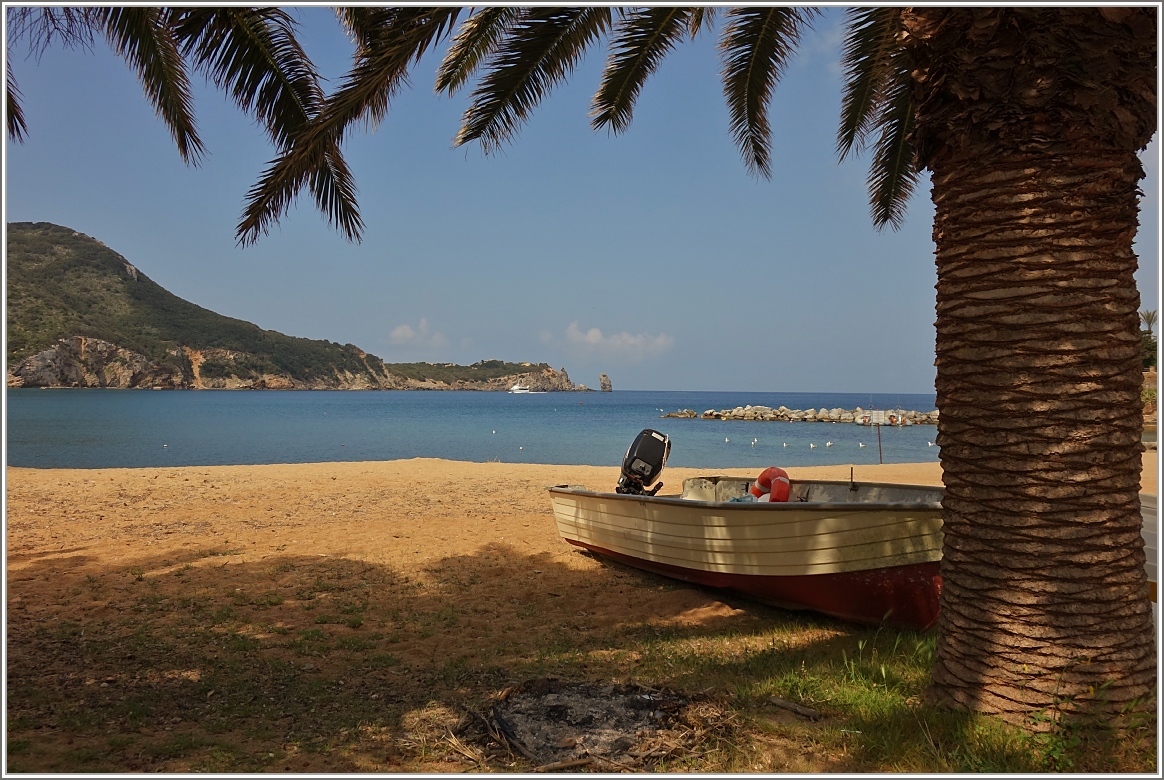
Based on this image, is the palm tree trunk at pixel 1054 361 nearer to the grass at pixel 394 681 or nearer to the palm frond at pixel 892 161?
the grass at pixel 394 681

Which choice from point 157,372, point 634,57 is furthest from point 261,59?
point 157,372

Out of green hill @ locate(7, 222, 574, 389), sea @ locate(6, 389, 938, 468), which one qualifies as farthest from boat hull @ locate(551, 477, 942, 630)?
green hill @ locate(7, 222, 574, 389)

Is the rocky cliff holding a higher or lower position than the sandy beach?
higher

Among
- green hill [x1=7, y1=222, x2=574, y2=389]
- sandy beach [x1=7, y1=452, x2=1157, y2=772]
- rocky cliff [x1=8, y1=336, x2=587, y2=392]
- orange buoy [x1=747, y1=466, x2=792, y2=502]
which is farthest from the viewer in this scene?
rocky cliff [x1=8, y1=336, x2=587, y2=392]

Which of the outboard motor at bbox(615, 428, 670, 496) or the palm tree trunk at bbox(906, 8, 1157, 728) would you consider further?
the outboard motor at bbox(615, 428, 670, 496)

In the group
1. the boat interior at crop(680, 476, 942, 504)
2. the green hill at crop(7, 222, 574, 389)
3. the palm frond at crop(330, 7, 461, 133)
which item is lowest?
the boat interior at crop(680, 476, 942, 504)

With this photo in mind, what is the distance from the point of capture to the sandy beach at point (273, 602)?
13.1 ft

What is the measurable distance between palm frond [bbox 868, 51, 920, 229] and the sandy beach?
498cm

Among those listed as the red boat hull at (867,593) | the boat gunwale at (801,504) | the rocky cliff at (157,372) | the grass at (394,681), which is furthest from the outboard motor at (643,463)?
the rocky cliff at (157,372)

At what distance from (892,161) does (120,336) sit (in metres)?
113

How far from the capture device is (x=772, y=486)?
663cm

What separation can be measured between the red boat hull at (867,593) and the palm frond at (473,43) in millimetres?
5293

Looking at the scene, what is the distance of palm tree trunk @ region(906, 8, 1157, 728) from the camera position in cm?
326

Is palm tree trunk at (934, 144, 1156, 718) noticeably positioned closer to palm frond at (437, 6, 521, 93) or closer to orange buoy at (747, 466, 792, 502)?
orange buoy at (747, 466, 792, 502)
